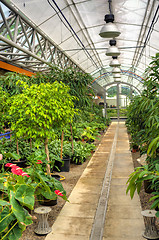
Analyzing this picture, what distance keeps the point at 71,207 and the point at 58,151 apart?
7.93 ft

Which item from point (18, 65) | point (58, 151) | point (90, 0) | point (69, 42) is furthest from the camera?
point (69, 42)

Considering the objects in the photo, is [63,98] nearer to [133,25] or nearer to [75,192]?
[75,192]

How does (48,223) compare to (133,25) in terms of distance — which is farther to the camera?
(133,25)

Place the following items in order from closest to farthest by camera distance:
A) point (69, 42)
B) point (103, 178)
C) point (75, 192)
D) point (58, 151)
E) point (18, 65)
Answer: point (75, 192), point (103, 178), point (58, 151), point (18, 65), point (69, 42)

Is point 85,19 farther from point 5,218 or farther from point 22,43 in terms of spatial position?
point 5,218

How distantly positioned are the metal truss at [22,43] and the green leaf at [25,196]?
3758mm

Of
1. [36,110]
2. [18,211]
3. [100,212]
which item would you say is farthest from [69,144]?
[18,211]

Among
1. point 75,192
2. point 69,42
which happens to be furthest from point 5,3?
point 69,42

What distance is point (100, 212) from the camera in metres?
3.74

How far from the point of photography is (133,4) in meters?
8.16

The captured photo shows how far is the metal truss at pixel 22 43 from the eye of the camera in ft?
20.0

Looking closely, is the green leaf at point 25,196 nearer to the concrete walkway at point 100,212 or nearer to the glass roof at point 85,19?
the concrete walkway at point 100,212

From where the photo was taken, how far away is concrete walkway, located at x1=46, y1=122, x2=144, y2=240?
3.15 m

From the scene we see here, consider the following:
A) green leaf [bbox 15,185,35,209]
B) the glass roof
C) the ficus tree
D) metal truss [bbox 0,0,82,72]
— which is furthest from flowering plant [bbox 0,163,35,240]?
the glass roof
